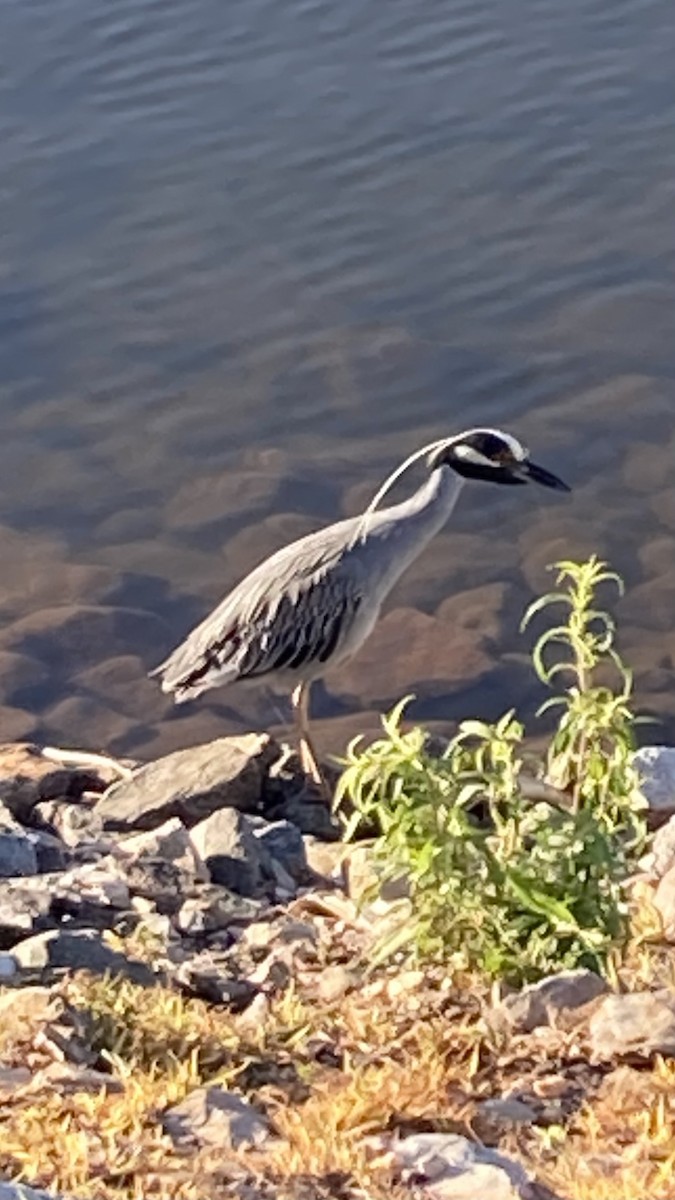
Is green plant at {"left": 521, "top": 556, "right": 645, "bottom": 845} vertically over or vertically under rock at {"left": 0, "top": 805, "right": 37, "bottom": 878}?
over

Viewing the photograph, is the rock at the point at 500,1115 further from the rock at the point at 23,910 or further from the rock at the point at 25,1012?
the rock at the point at 23,910

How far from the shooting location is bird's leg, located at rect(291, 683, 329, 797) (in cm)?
737

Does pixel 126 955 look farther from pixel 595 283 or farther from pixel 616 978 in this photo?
pixel 595 283

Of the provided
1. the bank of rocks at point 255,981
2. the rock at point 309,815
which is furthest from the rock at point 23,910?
the rock at point 309,815

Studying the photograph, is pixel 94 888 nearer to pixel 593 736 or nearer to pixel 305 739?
pixel 593 736

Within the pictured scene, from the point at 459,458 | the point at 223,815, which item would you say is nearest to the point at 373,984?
the point at 223,815

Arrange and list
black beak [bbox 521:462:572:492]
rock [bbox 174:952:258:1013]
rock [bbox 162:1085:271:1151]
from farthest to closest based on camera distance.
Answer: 1. black beak [bbox 521:462:572:492]
2. rock [bbox 174:952:258:1013]
3. rock [bbox 162:1085:271:1151]

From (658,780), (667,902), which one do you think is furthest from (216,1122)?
(658,780)

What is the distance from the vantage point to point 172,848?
19.4ft

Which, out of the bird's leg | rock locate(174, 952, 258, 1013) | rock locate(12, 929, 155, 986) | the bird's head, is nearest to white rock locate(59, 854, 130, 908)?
rock locate(174, 952, 258, 1013)

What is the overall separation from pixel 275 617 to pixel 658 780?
5.78 feet

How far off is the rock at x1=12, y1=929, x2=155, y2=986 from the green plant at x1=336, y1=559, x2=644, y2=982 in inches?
21.0

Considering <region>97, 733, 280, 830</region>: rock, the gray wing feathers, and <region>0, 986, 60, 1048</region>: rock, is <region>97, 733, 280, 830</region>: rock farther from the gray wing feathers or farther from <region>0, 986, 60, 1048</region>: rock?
<region>0, 986, 60, 1048</region>: rock

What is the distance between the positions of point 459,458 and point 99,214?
14.2 feet
